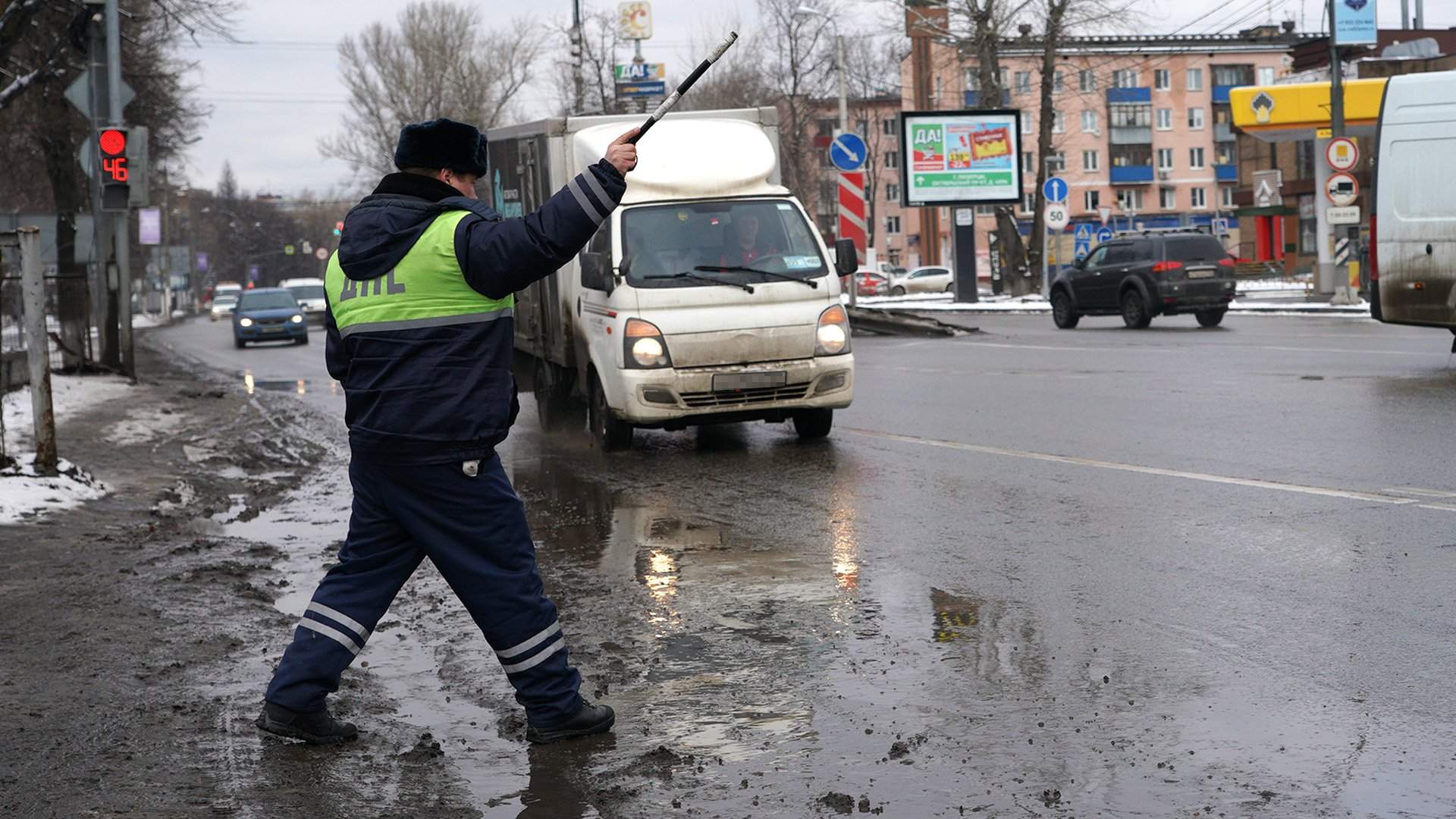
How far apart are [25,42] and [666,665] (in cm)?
2549

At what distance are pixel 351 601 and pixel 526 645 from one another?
1.79ft

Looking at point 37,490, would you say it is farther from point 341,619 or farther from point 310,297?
point 310,297

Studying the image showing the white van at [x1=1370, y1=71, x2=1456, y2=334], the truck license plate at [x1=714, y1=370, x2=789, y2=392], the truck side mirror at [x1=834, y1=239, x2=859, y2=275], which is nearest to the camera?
the truck license plate at [x1=714, y1=370, x2=789, y2=392]

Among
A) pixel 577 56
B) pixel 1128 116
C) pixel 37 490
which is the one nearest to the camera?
pixel 37 490

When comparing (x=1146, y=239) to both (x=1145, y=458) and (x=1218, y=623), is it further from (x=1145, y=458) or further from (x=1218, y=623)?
(x=1218, y=623)

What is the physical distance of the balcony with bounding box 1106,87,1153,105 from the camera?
4272 inches

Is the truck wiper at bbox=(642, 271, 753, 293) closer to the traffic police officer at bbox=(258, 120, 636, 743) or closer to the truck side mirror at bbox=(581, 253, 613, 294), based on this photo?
the truck side mirror at bbox=(581, 253, 613, 294)

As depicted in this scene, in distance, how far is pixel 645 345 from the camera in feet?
38.9

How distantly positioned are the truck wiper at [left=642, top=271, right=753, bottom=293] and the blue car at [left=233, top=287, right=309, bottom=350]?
90.1ft

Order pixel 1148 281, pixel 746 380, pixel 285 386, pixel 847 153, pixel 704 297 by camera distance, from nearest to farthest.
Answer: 1. pixel 746 380
2. pixel 704 297
3. pixel 285 386
4. pixel 1148 281
5. pixel 847 153

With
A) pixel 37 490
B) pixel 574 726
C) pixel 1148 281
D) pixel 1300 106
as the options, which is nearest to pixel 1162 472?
pixel 574 726

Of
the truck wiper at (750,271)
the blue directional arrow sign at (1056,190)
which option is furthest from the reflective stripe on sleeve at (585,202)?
the blue directional arrow sign at (1056,190)

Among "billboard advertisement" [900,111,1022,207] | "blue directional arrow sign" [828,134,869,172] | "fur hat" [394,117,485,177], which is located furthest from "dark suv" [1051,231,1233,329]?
"fur hat" [394,117,485,177]

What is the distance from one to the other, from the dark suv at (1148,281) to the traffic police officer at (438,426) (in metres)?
24.9
